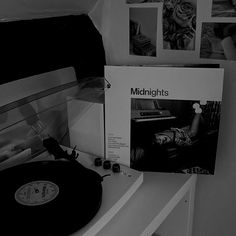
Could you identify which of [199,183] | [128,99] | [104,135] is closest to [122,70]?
[128,99]

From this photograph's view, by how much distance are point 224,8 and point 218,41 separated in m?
0.09

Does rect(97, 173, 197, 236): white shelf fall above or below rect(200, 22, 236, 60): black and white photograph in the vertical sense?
below

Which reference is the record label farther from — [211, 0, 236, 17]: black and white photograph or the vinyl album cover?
[211, 0, 236, 17]: black and white photograph

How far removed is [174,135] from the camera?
3.23 ft

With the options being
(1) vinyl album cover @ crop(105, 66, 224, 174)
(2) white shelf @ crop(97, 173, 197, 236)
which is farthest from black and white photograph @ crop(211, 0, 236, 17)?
(2) white shelf @ crop(97, 173, 197, 236)

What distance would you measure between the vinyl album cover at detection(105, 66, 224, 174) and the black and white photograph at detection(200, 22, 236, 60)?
89 millimetres

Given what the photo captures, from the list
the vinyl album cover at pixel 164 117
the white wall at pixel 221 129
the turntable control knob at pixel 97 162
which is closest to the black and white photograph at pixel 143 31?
the white wall at pixel 221 129

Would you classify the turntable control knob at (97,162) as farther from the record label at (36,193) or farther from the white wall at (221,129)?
the white wall at (221,129)

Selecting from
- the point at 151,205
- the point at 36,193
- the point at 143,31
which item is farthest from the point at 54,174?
the point at 143,31

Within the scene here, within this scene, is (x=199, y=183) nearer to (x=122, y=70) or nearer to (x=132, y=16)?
(x=122, y=70)

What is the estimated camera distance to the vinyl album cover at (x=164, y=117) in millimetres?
922

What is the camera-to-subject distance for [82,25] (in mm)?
1098

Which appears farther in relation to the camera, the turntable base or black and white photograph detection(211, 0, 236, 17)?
black and white photograph detection(211, 0, 236, 17)

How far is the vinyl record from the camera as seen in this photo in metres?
0.73
